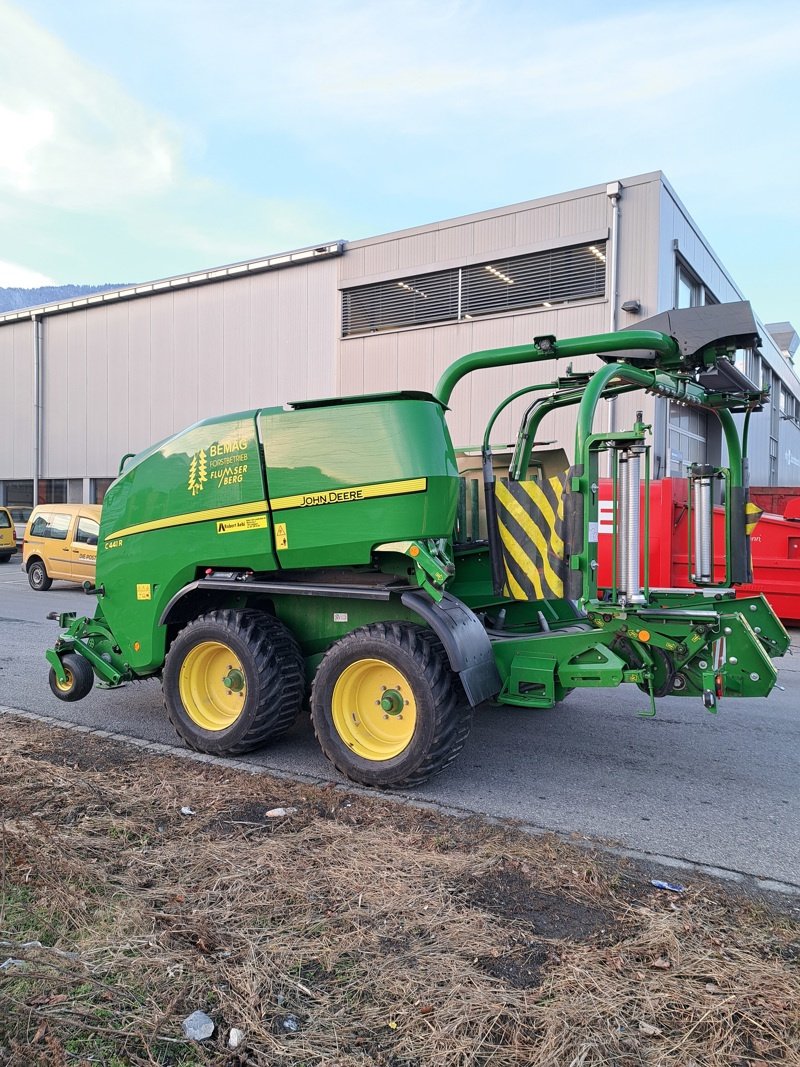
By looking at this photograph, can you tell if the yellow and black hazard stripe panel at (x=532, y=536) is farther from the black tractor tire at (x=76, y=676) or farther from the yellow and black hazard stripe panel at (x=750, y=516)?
the black tractor tire at (x=76, y=676)

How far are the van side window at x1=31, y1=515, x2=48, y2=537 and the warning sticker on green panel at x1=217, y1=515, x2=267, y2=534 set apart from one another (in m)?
12.7

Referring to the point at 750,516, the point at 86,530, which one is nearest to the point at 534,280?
the point at 86,530

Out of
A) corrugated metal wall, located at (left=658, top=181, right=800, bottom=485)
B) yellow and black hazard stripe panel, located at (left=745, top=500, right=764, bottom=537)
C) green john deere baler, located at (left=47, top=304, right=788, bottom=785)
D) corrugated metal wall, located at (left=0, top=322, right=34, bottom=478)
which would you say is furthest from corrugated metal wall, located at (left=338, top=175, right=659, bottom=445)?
corrugated metal wall, located at (left=0, top=322, right=34, bottom=478)

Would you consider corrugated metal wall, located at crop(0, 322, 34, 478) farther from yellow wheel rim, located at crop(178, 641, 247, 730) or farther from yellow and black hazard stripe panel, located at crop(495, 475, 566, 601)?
yellow and black hazard stripe panel, located at crop(495, 475, 566, 601)

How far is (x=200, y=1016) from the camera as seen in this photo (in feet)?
7.92

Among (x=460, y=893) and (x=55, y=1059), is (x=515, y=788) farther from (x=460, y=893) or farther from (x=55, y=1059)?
(x=55, y=1059)

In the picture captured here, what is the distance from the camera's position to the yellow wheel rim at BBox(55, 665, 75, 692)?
235 inches

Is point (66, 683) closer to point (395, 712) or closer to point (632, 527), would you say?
point (395, 712)

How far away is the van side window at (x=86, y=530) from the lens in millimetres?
15539

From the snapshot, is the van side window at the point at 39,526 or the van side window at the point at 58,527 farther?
the van side window at the point at 39,526

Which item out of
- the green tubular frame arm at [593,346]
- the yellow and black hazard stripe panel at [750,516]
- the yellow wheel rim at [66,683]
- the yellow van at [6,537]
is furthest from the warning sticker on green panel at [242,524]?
the yellow van at [6,537]

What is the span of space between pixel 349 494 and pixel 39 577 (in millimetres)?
13644

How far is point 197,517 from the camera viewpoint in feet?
17.3

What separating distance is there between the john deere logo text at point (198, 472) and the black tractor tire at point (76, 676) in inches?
69.0
